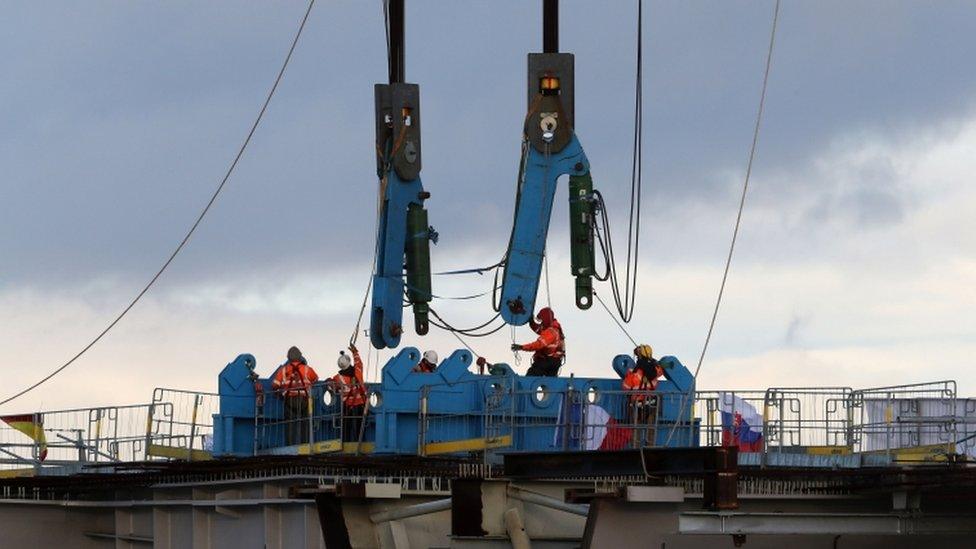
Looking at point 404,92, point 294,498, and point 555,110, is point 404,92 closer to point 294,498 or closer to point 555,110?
point 555,110

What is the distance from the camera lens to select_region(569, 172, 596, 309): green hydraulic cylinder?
135 ft

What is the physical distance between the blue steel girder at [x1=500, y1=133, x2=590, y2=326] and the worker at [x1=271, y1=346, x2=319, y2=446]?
15.6ft

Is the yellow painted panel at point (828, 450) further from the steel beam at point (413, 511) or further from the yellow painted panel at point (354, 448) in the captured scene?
the yellow painted panel at point (354, 448)

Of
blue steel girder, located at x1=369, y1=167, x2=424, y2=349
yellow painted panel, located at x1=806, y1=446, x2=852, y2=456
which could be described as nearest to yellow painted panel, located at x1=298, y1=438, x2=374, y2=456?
blue steel girder, located at x1=369, y1=167, x2=424, y2=349

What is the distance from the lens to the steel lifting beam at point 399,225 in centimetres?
4369

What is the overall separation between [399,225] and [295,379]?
399 cm

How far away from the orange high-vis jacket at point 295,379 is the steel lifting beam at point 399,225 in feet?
5.23

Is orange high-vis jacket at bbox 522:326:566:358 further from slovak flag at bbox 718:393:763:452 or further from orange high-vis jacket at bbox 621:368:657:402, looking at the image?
slovak flag at bbox 718:393:763:452

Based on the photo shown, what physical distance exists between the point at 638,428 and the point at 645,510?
352cm

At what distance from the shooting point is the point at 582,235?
41281 millimetres

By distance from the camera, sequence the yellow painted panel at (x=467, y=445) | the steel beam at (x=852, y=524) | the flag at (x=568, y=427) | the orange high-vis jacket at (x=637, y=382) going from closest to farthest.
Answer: the steel beam at (x=852, y=524)
the flag at (x=568, y=427)
the yellow painted panel at (x=467, y=445)
the orange high-vis jacket at (x=637, y=382)

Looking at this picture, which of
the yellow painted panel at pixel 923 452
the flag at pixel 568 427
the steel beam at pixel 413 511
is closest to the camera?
the steel beam at pixel 413 511

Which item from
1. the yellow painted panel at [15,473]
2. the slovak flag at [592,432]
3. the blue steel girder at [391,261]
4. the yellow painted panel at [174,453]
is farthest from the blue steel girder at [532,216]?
the yellow painted panel at [15,473]

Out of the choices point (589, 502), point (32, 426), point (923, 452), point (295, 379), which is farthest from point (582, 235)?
point (32, 426)
